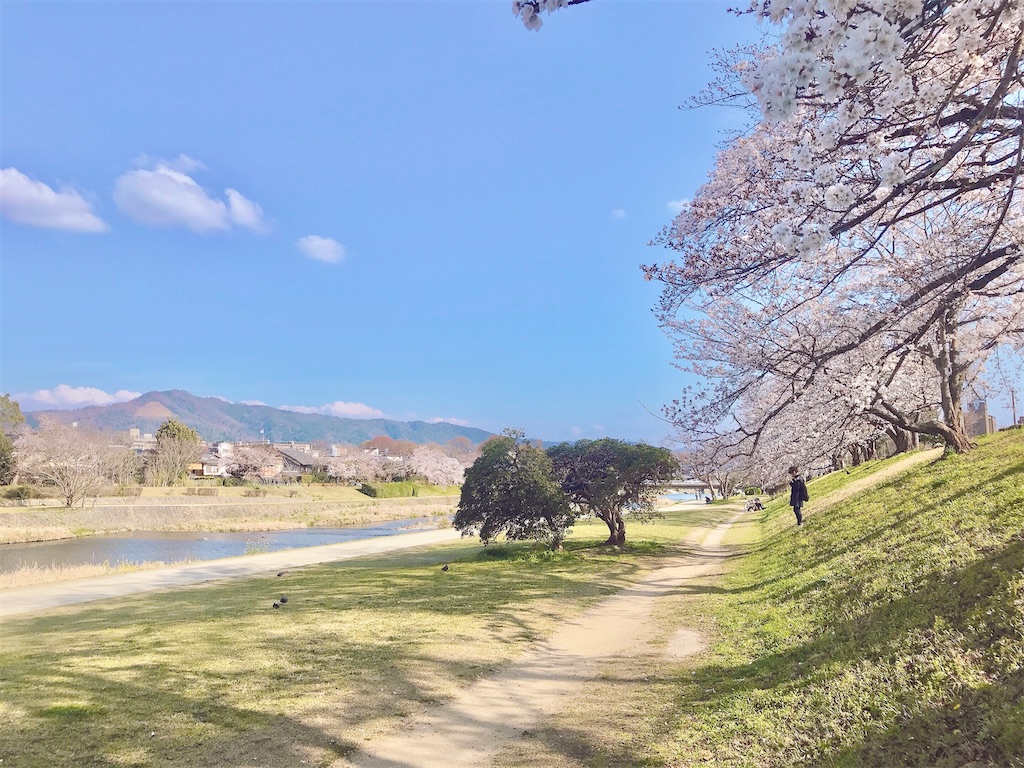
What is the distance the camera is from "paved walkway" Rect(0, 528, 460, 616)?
35.9 feet

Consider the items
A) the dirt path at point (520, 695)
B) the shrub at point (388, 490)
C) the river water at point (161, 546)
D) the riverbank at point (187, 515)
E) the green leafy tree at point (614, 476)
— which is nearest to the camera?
the dirt path at point (520, 695)

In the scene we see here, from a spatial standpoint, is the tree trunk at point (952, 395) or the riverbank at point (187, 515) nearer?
the tree trunk at point (952, 395)

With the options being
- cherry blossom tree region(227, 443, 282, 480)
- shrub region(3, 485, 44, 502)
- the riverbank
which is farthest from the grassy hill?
cherry blossom tree region(227, 443, 282, 480)

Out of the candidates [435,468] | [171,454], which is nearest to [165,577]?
[171,454]

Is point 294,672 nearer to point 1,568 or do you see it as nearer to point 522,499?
point 522,499

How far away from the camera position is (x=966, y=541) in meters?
6.11

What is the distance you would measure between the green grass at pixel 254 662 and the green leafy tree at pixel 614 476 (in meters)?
4.37

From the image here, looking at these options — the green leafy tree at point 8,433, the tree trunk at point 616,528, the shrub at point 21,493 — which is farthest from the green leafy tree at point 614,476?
the green leafy tree at point 8,433

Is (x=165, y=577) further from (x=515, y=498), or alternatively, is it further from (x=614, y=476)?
(x=614, y=476)

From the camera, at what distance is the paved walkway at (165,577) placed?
11.0m

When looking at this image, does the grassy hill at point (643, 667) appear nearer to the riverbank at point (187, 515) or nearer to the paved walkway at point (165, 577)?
the paved walkway at point (165, 577)

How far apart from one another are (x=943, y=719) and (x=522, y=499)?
12460 millimetres

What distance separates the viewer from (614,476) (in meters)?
16.2

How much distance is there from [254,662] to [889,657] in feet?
19.6
